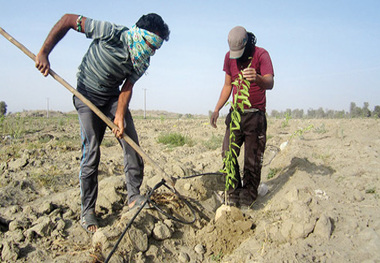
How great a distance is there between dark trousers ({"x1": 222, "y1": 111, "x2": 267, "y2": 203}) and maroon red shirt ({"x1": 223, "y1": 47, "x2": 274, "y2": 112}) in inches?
4.8

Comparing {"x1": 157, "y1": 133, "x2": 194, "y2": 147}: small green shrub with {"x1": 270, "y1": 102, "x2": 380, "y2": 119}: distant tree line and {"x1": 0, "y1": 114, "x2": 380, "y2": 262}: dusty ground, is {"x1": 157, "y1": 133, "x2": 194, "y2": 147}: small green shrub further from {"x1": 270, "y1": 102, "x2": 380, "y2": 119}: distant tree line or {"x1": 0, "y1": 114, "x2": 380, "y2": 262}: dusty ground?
{"x1": 270, "y1": 102, "x2": 380, "y2": 119}: distant tree line

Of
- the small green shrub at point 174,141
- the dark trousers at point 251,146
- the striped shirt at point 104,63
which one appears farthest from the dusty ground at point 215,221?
the small green shrub at point 174,141

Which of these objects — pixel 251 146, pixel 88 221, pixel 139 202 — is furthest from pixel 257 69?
pixel 88 221

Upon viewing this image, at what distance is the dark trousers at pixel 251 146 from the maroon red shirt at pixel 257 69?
0.40 feet

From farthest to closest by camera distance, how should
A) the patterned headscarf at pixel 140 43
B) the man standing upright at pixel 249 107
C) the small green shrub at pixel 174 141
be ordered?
the small green shrub at pixel 174 141 → the man standing upright at pixel 249 107 → the patterned headscarf at pixel 140 43

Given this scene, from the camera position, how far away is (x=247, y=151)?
342 centimetres

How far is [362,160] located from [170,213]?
3.07 metres

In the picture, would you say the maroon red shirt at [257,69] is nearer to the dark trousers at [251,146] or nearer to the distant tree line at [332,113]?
the dark trousers at [251,146]

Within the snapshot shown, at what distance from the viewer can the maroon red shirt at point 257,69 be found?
122 inches

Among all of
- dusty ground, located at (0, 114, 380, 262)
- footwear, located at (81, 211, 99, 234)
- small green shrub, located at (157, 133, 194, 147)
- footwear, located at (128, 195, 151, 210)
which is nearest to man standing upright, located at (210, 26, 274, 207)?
dusty ground, located at (0, 114, 380, 262)

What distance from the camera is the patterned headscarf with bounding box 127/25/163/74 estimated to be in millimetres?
2730

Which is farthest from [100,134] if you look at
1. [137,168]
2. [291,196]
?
[291,196]

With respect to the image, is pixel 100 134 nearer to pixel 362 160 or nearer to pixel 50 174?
pixel 50 174

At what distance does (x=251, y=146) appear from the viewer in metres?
3.39
